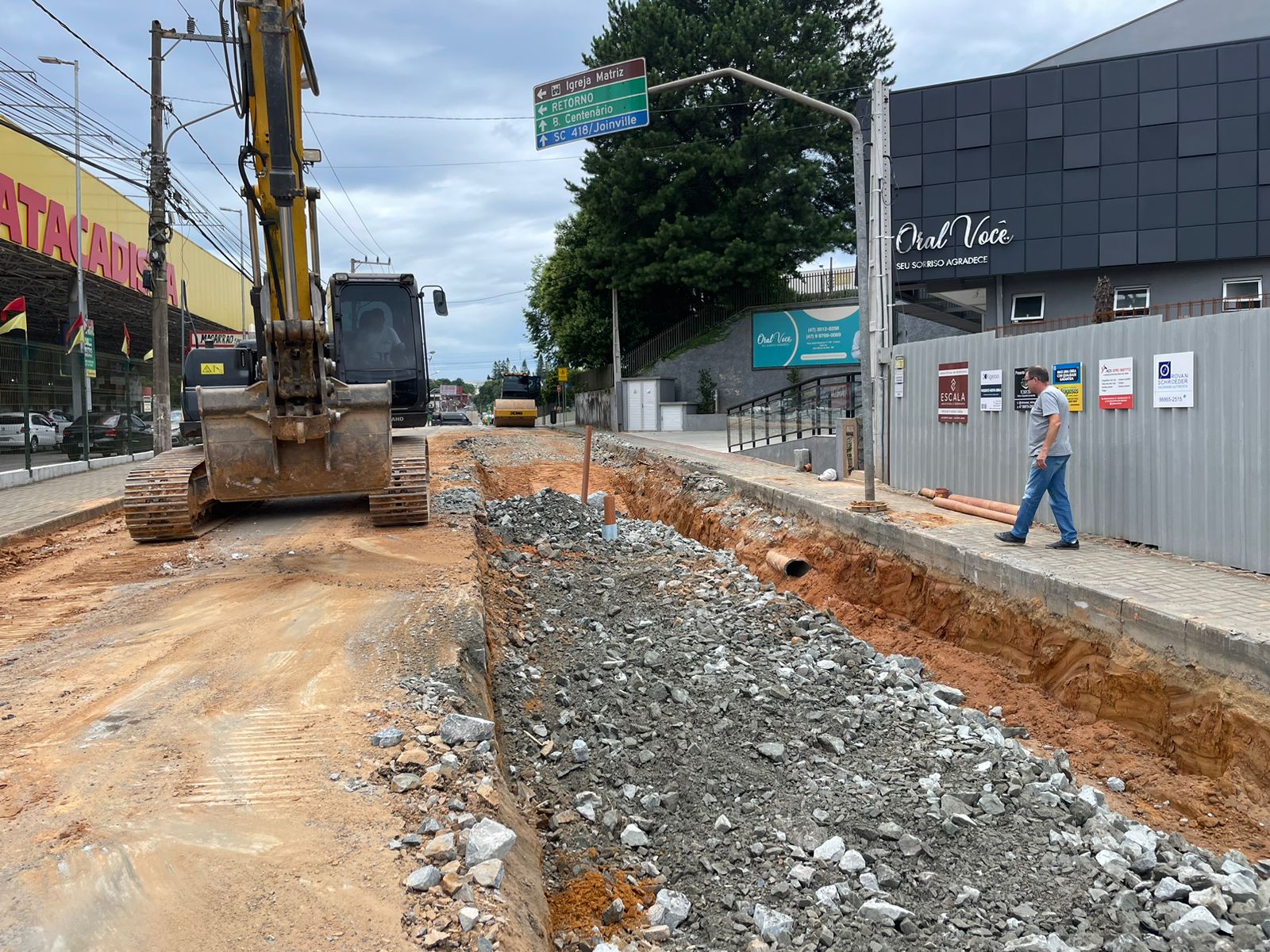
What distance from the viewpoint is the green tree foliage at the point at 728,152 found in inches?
1361

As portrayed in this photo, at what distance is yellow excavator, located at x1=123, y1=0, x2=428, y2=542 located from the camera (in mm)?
8727

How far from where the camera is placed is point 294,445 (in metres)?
9.88

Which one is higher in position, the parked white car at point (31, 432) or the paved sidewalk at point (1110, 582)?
the parked white car at point (31, 432)

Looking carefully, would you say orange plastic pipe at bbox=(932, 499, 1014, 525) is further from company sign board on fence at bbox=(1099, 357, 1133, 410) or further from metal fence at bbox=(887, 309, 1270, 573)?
company sign board on fence at bbox=(1099, 357, 1133, 410)

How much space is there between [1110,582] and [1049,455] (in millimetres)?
1714

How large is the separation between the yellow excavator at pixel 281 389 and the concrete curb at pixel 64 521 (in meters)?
2.19

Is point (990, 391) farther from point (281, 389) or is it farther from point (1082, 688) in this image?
point (281, 389)

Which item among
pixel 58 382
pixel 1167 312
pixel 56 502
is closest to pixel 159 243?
pixel 58 382

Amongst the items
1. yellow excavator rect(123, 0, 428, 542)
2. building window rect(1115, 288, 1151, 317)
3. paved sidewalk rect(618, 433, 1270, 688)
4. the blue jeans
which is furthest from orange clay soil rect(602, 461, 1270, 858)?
building window rect(1115, 288, 1151, 317)

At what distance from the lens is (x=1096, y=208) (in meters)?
24.6

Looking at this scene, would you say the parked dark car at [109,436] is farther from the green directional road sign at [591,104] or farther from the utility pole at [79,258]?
the green directional road sign at [591,104]

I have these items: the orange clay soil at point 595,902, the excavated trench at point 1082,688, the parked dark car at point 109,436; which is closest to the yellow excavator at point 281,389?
the excavated trench at point 1082,688

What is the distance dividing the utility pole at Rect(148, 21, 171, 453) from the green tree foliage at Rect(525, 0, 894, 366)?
17.9 m

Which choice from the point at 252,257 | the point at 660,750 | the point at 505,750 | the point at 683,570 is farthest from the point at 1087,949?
the point at 252,257
